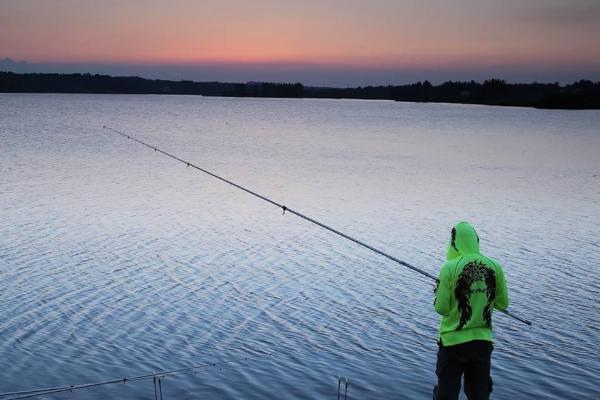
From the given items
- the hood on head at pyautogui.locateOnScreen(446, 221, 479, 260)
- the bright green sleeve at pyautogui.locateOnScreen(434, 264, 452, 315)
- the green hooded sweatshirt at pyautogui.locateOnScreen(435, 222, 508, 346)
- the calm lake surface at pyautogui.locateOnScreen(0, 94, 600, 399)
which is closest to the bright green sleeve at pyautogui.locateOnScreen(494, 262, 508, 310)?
the green hooded sweatshirt at pyautogui.locateOnScreen(435, 222, 508, 346)

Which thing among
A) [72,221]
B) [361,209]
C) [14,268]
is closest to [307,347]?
[14,268]

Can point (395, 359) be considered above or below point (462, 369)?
below

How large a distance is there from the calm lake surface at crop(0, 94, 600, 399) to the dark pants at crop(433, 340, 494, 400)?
3.47 meters

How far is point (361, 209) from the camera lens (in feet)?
85.2

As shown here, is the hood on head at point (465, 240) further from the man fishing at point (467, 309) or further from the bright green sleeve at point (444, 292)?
the bright green sleeve at point (444, 292)

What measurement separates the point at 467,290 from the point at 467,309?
19cm

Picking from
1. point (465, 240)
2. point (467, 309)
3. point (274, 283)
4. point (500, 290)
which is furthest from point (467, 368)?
point (274, 283)

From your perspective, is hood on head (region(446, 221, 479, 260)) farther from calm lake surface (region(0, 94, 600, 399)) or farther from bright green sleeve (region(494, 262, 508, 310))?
calm lake surface (region(0, 94, 600, 399))

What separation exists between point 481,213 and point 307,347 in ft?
52.1

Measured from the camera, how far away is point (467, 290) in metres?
5.46

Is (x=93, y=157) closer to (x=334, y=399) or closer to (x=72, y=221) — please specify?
(x=72, y=221)

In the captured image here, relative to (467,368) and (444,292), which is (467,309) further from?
(467,368)

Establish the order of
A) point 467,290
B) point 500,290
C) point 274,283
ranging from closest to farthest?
point 467,290
point 500,290
point 274,283

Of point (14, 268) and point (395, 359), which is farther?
point (14, 268)
